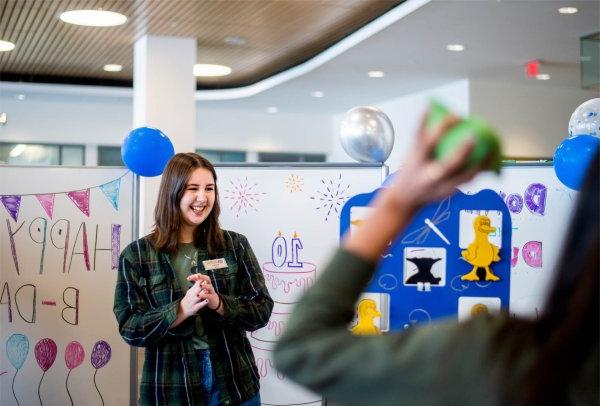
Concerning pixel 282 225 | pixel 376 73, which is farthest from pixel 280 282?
pixel 376 73

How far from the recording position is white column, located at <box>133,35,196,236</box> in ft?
24.5

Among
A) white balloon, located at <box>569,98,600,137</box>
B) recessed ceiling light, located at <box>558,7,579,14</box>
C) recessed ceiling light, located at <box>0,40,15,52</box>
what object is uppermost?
recessed ceiling light, located at <box>0,40,15,52</box>

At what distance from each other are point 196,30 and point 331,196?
4017 millimetres

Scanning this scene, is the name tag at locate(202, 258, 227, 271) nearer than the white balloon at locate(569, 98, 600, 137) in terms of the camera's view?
Yes

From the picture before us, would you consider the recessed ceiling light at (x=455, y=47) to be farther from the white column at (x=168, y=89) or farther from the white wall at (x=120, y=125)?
the white wall at (x=120, y=125)

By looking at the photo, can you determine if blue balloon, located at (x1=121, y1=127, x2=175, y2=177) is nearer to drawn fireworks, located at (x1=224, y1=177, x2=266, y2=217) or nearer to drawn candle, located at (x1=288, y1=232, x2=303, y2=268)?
drawn fireworks, located at (x1=224, y1=177, x2=266, y2=217)

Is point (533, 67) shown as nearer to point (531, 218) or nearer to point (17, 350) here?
point (531, 218)

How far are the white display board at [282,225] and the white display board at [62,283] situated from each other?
0.58m

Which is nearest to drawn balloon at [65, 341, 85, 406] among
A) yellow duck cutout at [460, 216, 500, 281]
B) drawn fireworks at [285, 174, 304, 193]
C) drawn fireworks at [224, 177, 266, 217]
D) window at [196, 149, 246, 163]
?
drawn fireworks at [224, 177, 266, 217]

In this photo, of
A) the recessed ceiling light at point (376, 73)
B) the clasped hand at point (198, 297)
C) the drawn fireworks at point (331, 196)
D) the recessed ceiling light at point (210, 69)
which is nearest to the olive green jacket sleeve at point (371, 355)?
the clasped hand at point (198, 297)

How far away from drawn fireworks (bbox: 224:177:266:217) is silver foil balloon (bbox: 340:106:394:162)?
20.2 inches

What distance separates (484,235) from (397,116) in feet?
27.8

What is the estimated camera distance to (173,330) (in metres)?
2.52

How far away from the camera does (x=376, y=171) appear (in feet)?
13.0
